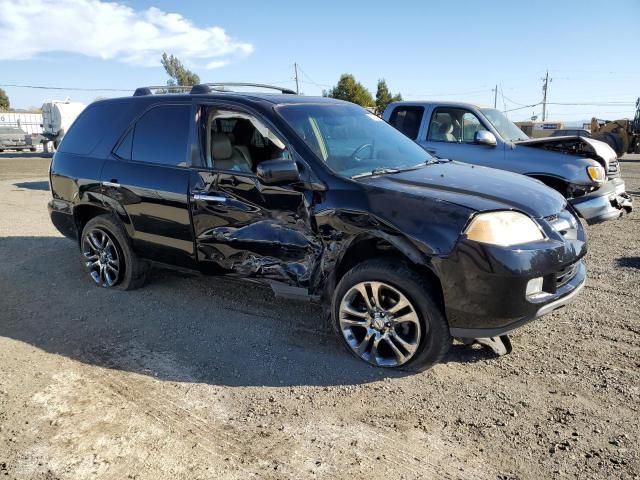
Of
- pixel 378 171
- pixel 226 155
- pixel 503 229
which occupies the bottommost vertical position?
pixel 503 229

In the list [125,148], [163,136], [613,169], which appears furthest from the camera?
[613,169]

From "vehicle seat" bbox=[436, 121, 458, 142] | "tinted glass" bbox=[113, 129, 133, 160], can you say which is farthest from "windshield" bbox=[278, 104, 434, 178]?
"vehicle seat" bbox=[436, 121, 458, 142]

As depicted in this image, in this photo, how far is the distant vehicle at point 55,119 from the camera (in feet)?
84.9

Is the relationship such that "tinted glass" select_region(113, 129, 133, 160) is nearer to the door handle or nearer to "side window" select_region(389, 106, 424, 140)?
Result: the door handle

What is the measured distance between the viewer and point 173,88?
537 cm

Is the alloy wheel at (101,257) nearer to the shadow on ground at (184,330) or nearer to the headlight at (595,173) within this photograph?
the shadow on ground at (184,330)

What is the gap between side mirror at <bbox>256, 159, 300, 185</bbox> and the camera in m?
3.59

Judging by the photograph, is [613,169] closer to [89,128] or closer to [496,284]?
[496,284]

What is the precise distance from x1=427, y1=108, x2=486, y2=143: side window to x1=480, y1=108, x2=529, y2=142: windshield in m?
0.24

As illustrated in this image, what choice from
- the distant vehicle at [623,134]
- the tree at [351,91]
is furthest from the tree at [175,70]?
the distant vehicle at [623,134]

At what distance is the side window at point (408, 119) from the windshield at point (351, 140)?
11.6 ft

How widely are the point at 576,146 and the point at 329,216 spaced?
16.6 feet

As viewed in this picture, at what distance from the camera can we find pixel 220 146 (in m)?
4.32

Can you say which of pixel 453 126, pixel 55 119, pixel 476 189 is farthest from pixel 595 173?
pixel 55 119
